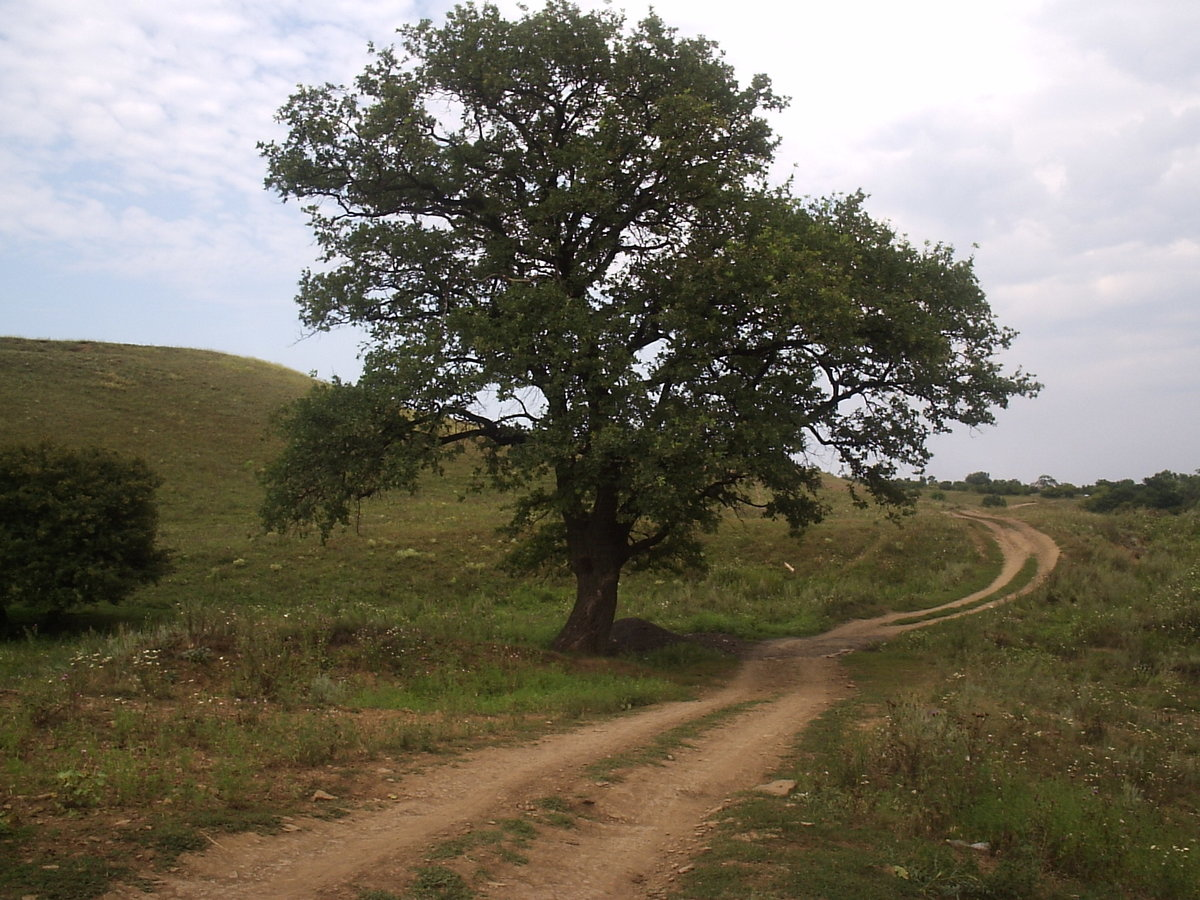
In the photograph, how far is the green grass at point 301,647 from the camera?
7.01 m

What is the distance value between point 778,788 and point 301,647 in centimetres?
906

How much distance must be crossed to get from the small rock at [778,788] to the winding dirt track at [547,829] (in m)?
0.27

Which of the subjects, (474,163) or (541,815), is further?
(474,163)

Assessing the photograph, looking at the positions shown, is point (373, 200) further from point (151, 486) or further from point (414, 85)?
point (151, 486)

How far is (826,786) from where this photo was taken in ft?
27.5

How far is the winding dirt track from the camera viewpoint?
5723 mm

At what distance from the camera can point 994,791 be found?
7.81m

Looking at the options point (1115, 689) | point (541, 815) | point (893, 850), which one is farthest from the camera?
point (1115, 689)

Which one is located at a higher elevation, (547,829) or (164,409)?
(164,409)

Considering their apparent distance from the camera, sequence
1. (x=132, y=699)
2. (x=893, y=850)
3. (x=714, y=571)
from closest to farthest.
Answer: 1. (x=893, y=850)
2. (x=132, y=699)
3. (x=714, y=571)

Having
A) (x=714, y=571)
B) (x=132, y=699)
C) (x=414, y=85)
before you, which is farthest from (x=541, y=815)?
(x=714, y=571)

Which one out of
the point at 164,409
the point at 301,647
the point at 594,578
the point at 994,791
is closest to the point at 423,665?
the point at 301,647

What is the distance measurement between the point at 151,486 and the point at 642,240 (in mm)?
16354

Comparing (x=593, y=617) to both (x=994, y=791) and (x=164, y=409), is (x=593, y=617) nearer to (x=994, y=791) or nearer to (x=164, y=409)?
(x=994, y=791)
